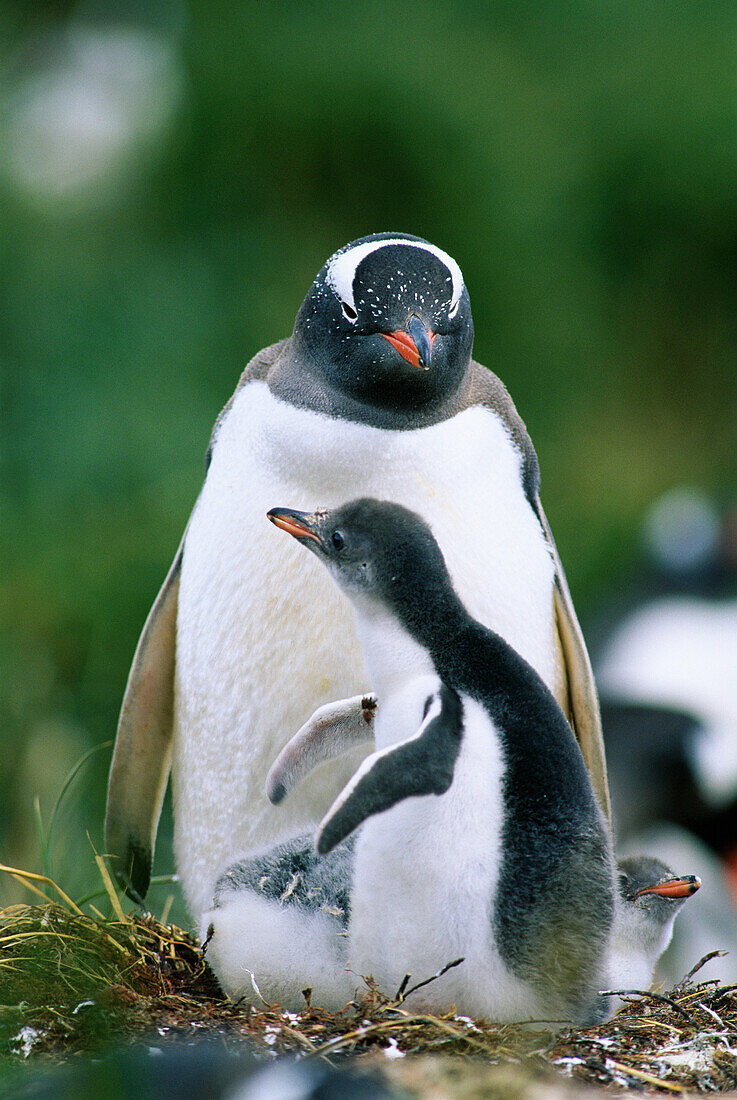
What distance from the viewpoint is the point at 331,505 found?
4.75 feet

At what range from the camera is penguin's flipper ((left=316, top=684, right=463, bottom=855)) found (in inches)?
43.5

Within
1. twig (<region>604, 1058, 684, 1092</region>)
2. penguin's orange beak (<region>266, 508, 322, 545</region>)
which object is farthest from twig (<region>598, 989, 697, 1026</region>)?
penguin's orange beak (<region>266, 508, 322, 545</region>)

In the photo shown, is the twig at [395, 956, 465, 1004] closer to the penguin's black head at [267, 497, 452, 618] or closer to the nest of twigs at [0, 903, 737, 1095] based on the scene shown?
the nest of twigs at [0, 903, 737, 1095]

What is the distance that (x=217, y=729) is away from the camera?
153cm

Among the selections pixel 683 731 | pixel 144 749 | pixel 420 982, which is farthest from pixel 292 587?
pixel 683 731

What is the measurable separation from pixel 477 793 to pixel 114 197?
4.58m

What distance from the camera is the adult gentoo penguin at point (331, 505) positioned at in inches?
55.1

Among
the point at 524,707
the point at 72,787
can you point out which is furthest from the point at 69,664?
the point at 524,707

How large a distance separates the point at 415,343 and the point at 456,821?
0.46 metres

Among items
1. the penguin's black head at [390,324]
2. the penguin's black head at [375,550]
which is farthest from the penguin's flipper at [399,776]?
the penguin's black head at [390,324]

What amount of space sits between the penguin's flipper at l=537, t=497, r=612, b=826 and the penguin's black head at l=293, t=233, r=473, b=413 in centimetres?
26

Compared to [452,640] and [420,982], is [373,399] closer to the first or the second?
[452,640]

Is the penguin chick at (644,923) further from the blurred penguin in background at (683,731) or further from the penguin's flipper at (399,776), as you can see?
the blurred penguin in background at (683,731)

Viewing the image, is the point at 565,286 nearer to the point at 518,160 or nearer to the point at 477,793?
the point at 518,160
